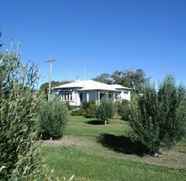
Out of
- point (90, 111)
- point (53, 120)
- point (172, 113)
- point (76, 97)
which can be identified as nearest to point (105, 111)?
point (90, 111)

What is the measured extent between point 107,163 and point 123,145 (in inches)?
222

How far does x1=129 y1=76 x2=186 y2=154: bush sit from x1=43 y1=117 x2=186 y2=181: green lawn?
0.81 metres

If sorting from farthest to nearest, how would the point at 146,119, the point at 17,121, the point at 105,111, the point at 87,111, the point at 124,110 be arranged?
the point at 87,111 < the point at 105,111 < the point at 124,110 < the point at 146,119 < the point at 17,121

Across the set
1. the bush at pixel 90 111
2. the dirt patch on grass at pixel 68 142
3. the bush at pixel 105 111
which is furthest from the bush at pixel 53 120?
the bush at pixel 90 111

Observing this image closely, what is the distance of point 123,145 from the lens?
19359 mm

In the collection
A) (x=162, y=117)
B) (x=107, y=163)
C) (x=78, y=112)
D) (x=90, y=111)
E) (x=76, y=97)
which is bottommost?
(x=107, y=163)

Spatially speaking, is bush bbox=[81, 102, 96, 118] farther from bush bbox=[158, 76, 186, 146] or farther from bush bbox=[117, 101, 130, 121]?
bush bbox=[158, 76, 186, 146]

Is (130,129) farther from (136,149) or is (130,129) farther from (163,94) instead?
(163,94)

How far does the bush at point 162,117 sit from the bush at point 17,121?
12973 mm

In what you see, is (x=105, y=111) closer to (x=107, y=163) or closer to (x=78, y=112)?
(x=78, y=112)

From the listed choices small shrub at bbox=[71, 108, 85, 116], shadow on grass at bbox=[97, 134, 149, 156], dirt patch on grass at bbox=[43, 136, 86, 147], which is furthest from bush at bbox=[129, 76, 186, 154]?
small shrub at bbox=[71, 108, 85, 116]

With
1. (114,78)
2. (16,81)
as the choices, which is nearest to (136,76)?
(114,78)

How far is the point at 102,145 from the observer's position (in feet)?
62.2

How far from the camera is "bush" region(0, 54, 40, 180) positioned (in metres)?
3.85
